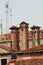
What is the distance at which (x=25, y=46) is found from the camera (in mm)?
24250

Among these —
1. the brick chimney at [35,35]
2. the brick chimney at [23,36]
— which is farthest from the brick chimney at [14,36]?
the brick chimney at [35,35]

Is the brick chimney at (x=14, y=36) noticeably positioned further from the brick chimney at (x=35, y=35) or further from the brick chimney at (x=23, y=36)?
the brick chimney at (x=35, y=35)

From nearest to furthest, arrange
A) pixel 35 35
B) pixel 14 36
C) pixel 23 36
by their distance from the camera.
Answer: pixel 35 35 → pixel 23 36 → pixel 14 36

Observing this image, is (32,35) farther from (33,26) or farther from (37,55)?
(37,55)

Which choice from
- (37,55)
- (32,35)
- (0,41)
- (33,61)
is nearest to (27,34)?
(32,35)

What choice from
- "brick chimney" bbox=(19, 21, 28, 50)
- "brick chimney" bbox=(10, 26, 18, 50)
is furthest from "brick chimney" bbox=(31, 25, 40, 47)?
"brick chimney" bbox=(10, 26, 18, 50)

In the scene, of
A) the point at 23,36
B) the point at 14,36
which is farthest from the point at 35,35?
the point at 14,36

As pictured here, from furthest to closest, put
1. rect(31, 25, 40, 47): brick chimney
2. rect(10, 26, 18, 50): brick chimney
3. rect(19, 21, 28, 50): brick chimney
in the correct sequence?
rect(10, 26, 18, 50): brick chimney, rect(19, 21, 28, 50): brick chimney, rect(31, 25, 40, 47): brick chimney

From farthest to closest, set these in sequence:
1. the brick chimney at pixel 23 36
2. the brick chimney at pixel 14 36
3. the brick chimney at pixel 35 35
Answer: the brick chimney at pixel 14 36, the brick chimney at pixel 23 36, the brick chimney at pixel 35 35

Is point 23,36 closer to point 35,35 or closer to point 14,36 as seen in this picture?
point 14,36

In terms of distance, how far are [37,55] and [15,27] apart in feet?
19.6

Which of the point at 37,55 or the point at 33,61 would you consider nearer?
the point at 33,61

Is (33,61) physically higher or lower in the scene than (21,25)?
lower

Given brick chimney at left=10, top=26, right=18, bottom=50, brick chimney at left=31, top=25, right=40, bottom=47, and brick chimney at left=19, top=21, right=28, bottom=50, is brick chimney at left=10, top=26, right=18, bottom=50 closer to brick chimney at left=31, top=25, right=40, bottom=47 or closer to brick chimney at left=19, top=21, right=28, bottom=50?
brick chimney at left=19, top=21, right=28, bottom=50
